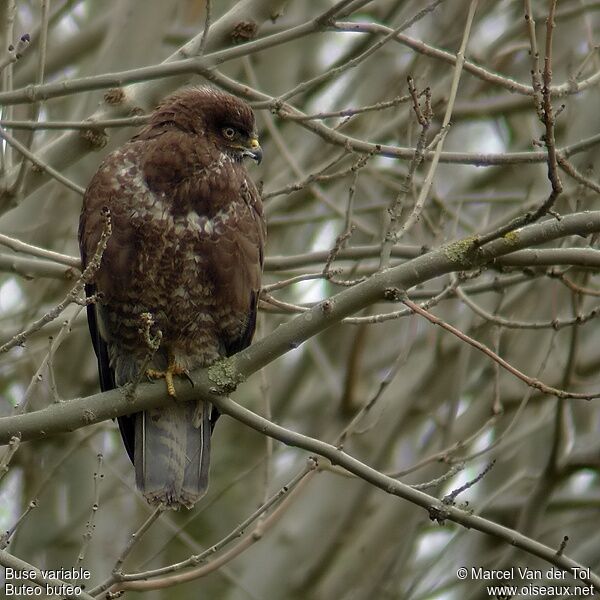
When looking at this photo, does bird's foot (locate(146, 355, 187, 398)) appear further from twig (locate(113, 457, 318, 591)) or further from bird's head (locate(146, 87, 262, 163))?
bird's head (locate(146, 87, 262, 163))

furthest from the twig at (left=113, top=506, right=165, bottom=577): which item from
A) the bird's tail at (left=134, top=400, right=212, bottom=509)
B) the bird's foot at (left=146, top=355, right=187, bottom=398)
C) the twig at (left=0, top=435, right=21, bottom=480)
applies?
the bird's tail at (left=134, top=400, right=212, bottom=509)

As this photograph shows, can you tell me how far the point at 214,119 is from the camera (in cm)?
486

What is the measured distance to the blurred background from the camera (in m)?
5.80

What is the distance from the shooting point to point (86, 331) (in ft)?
22.5

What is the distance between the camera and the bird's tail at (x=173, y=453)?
454cm

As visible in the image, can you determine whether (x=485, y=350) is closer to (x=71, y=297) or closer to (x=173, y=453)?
(x=71, y=297)

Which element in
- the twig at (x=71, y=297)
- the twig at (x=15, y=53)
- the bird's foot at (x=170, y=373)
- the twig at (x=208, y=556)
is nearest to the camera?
the twig at (x=71, y=297)

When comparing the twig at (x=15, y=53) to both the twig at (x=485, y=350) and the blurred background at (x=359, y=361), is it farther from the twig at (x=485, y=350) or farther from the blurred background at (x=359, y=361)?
the twig at (x=485, y=350)

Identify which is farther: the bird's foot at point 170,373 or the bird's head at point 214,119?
the bird's head at point 214,119

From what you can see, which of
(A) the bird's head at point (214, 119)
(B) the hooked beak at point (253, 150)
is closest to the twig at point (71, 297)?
(A) the bird's head at point (214, 119)

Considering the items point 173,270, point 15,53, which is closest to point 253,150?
point 173,270

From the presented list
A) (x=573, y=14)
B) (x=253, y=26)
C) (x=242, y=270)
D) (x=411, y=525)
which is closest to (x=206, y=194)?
(x=242, y=270)

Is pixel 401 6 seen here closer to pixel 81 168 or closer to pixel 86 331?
pixel 81 168

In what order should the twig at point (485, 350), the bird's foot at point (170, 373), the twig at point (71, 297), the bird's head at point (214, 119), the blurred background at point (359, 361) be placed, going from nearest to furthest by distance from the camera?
1. the twig at point (71, 297)
2. the twig at point (485, 350)
3. the bird's foot at point (170, 373)
4. the bird's head at point (214, 119)
5. the blurred background at point (359, 361)
